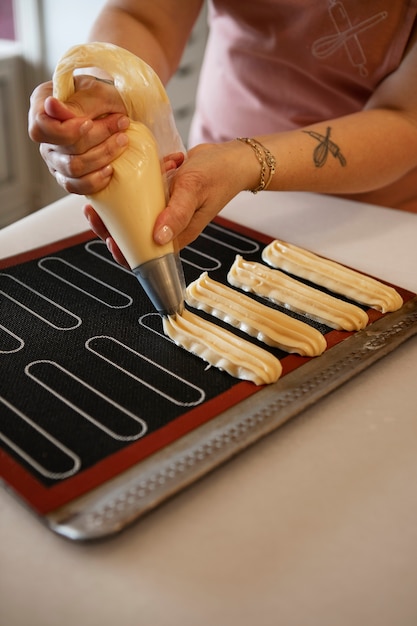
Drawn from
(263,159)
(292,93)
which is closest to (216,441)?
(263,159)

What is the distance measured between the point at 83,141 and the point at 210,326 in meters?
0.26

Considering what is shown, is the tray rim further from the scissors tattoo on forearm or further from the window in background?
→ the window in background

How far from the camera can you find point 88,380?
0.73m

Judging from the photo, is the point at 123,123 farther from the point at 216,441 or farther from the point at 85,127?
the point at 216,441

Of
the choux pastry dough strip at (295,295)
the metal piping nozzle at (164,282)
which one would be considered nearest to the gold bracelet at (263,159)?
the choux pastry dough strip at (295,295)

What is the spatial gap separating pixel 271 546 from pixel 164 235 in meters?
0.35

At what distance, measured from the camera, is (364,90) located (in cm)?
117

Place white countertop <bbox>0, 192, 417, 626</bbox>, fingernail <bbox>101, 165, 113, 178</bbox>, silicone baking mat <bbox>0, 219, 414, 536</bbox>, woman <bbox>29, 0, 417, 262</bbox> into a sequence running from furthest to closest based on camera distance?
woman <bbox>29, 0, 417, 262</bbox>, fingernail <bbox>101, 165, 113, 178</bbox>, silicone baking mat <bbox>0, 219, 414, 536</bbox>, white countertop <bbox>0, 192, 417, 626</bbox>

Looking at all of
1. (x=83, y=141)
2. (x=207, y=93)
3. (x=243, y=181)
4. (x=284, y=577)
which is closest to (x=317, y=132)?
(x=243, y=181)

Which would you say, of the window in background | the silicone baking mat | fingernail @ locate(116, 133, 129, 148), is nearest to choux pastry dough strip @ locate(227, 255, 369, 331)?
the silicone baking mat

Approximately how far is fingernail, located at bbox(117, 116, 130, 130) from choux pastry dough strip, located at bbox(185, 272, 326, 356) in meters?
0.23

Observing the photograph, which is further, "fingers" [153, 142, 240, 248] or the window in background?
the window in background

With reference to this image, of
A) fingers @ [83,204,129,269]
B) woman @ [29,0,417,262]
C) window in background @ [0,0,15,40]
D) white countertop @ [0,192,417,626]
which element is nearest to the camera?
→ white countertop @ [0,192,417,626]

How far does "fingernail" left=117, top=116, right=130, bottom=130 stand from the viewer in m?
0.74
